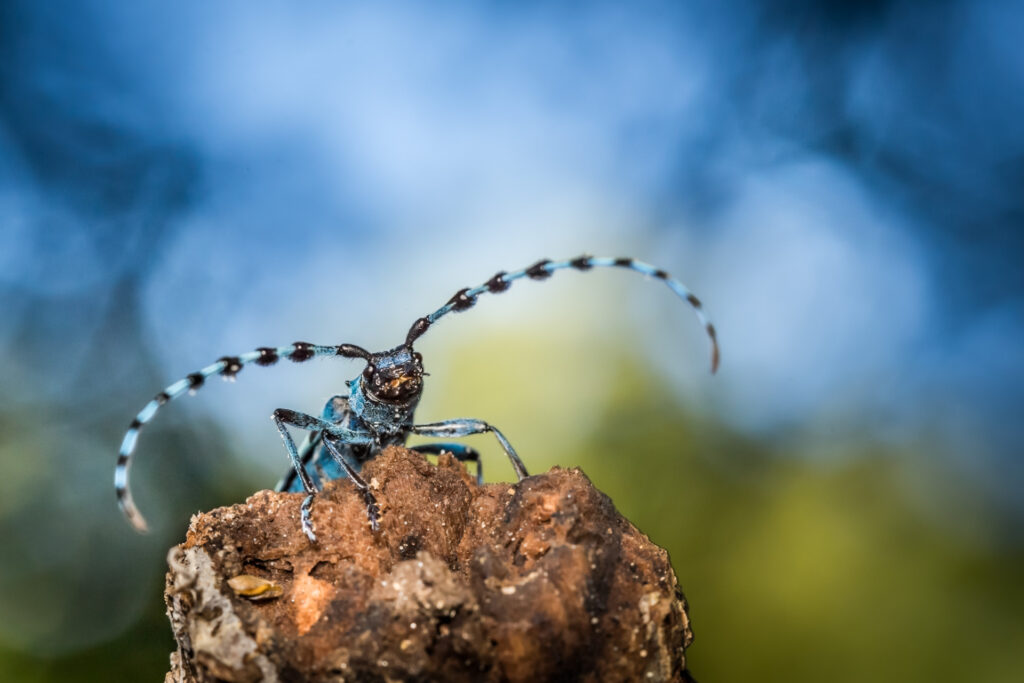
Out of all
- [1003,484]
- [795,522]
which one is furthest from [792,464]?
[1003,484]

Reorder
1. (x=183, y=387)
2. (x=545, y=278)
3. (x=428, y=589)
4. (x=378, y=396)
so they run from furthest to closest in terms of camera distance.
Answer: (x=378, y=396), (x=545, y=278), (x=183, y=387), (x=428, y=589)

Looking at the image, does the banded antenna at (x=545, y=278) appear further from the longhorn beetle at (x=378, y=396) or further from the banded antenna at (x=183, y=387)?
the banded antenna at (x=183, y=387)

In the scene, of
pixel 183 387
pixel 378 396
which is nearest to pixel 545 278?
pixel 378 396

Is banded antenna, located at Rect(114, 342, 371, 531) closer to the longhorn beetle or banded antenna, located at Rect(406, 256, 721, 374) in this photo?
the longhorn beetle

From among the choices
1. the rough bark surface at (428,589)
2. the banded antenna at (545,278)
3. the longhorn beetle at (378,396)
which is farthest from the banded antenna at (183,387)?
the banded antenna at (545,278)

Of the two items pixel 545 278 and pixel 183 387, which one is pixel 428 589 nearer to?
pixel 183 387

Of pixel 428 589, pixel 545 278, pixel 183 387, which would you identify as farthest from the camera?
pixel 545 278

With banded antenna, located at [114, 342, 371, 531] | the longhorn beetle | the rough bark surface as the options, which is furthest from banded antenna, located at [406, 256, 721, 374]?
the rough bark surface
